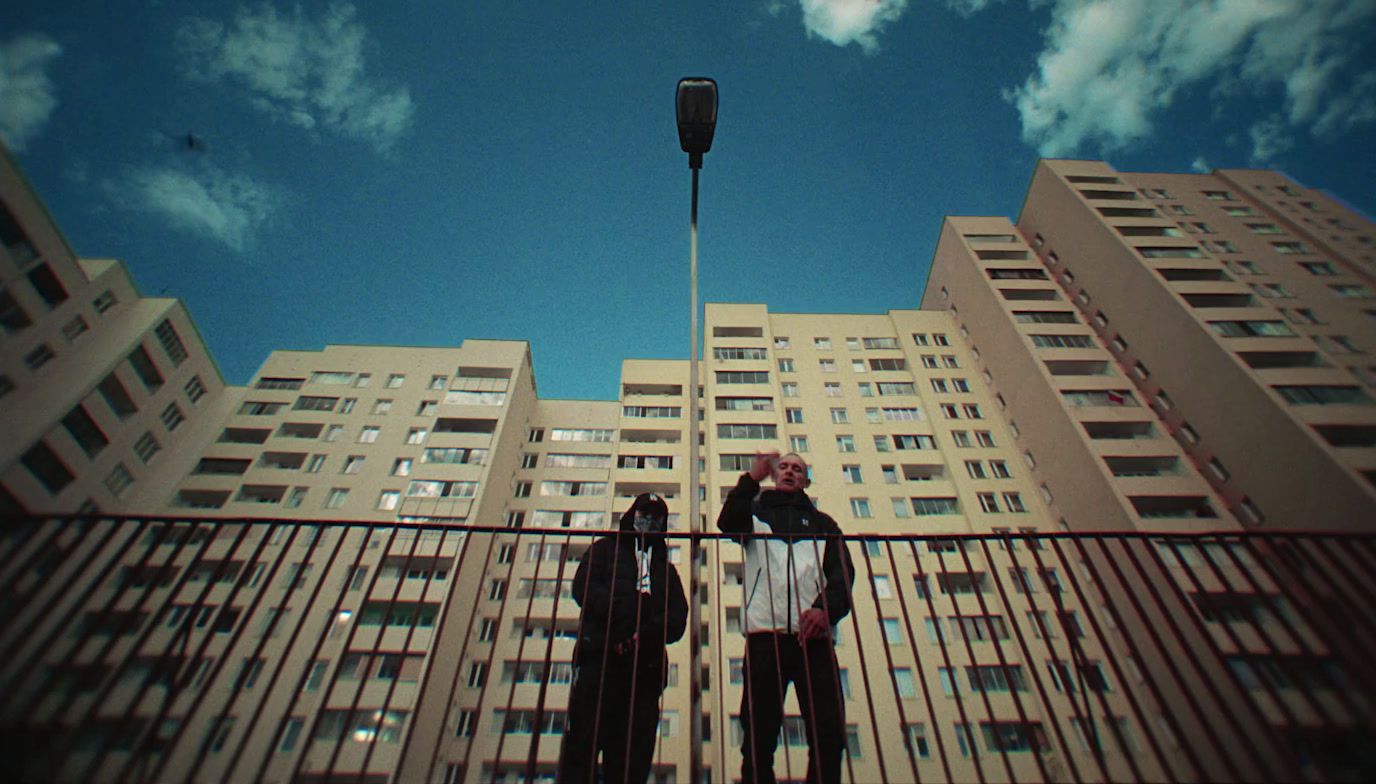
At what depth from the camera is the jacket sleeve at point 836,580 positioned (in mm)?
3996

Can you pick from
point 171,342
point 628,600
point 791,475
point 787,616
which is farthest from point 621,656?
point 171,342

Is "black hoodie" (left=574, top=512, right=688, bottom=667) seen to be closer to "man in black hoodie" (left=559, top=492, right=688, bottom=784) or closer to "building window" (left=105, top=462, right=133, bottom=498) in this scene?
"man in black hoodie" (left=559, top=492, right=688, bottom=784)

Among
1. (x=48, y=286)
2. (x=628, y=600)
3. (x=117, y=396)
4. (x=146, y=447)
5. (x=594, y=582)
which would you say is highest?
(x=117, y=396)

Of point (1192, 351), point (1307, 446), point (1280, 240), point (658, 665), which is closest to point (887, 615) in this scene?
point (1307, 446)

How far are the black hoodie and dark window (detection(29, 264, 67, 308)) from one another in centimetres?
2357

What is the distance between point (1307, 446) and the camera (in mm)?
18391

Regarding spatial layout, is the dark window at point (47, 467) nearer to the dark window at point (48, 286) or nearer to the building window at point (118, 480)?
the building window at point (118, 480)

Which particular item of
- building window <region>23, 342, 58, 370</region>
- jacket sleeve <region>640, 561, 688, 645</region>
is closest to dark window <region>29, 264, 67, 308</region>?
building window <region>23, 342, 58, 370</region>

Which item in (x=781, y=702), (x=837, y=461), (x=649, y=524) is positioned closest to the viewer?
(x=781, y=702)

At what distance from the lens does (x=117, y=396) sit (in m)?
24.4

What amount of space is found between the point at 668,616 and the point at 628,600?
0.33 m

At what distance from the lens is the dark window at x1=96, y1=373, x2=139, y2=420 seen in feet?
78.1

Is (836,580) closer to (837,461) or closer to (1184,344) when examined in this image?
(837,461)

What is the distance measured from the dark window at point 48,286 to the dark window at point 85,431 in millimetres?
5317
